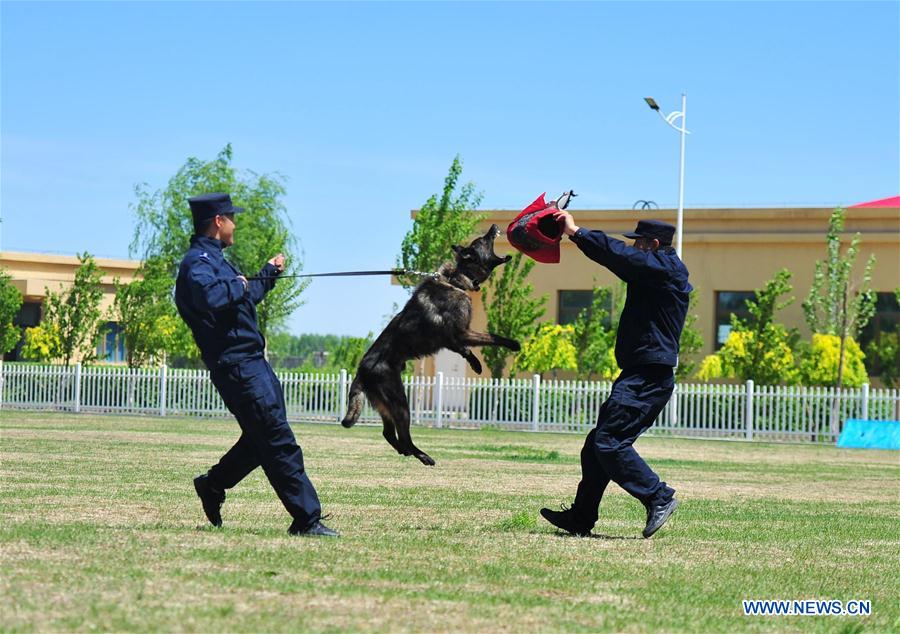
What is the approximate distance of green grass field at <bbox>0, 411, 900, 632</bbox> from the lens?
516 cm

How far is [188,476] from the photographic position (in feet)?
41.8

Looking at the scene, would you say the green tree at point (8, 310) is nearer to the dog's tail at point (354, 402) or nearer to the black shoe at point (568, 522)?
the dog's tail at point (354, 402)

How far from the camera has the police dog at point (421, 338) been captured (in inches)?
372

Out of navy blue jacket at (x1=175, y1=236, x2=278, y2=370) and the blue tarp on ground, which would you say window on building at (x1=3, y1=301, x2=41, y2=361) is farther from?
navy blue jacket at (x1=175, y1=236, x2=278, y2=370)

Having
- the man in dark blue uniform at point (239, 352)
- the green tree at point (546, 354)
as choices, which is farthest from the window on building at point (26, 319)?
the man in dark blue uniform at point (239, 352)

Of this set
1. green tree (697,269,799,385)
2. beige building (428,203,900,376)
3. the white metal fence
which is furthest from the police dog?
beige building (428,203,900,376)

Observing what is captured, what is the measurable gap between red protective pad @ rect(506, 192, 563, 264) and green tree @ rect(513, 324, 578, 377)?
2473cm

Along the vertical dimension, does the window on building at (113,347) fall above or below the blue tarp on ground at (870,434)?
above

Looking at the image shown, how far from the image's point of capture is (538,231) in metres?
8.55

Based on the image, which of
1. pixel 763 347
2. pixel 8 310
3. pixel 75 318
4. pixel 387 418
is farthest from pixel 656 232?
pixel 8 310

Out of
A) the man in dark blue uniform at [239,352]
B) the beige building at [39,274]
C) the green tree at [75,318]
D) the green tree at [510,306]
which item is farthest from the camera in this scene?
the beige building at [39,274]

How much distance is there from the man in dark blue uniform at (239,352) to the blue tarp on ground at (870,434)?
70.2 ft

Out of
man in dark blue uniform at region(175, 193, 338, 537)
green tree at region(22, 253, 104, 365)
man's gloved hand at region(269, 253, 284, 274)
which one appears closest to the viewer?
man in dark blue uniform at region(175, 193, 338, 537)

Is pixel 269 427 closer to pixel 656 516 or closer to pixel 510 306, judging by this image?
pixel 656 516
